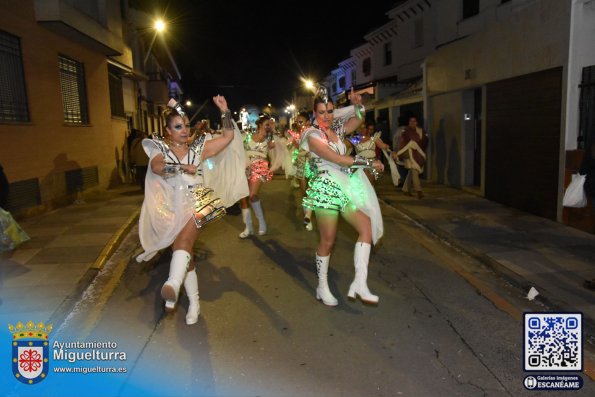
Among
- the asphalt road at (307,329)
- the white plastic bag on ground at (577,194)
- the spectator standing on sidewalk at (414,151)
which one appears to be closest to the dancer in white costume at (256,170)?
the asphalt road at (307,329)

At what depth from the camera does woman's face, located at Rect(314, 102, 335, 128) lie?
5.00 meters

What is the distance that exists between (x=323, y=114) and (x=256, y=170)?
3444mm

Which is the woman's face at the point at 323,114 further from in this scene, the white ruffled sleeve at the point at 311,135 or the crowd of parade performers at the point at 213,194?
the white ruffled sleeve at the point at 311,135

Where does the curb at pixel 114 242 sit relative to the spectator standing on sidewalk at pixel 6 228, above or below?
below

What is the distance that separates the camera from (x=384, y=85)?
22.1 m

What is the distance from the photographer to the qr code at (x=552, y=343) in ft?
12.1

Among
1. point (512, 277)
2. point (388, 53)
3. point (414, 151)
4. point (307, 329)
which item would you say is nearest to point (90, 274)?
point (307, 329)

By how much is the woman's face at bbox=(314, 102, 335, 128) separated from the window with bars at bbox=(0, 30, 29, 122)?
7391 millimetres

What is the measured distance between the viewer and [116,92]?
18.4m

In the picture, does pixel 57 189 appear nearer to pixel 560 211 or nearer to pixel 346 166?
pixel 346 166

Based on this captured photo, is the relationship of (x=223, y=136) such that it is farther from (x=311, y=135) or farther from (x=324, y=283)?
(x=324, y=283)

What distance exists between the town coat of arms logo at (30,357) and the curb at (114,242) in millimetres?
2690

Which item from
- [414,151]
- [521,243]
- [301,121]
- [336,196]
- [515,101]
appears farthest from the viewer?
[414,151]

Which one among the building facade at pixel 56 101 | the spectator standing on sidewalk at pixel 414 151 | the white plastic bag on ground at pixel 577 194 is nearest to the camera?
the white plastic bag on ground at pixel 577 194
